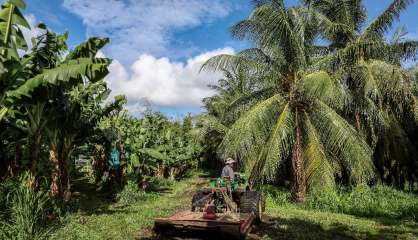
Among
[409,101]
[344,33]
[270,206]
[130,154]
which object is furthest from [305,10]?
[130,154]

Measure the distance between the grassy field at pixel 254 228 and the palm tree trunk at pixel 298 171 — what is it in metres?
2.45

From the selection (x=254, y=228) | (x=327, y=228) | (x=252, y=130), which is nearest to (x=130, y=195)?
(x=252, y=130)

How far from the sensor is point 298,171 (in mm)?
15344

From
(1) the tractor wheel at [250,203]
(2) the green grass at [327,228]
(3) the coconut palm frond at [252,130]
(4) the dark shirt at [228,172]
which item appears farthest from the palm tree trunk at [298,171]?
(1) the tractor wheel at [250,203]

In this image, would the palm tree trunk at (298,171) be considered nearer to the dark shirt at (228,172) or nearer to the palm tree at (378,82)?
the palm tree at (378,82)

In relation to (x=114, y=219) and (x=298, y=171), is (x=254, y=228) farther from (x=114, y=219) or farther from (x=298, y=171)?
(x=298, y=171)

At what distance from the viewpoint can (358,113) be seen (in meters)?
18.2

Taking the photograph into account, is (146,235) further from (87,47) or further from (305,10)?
(305,10)

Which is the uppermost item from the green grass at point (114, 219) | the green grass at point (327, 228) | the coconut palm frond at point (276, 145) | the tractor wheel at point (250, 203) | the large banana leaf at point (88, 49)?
the large banana leaf at point (88, 49)

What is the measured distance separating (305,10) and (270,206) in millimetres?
7662

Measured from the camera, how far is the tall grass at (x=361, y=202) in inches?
534

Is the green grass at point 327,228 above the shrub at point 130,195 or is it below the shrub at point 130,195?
below

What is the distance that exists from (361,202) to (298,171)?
2.43 meters

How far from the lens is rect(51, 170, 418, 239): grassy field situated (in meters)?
8.72
